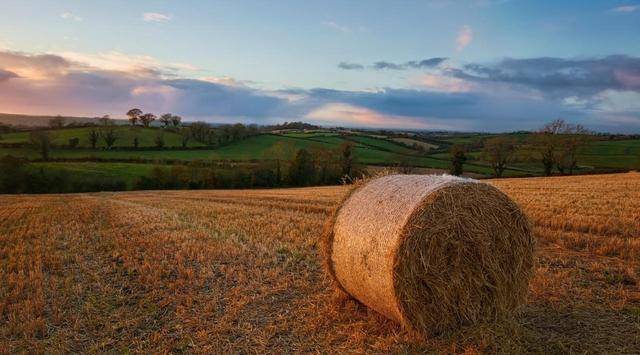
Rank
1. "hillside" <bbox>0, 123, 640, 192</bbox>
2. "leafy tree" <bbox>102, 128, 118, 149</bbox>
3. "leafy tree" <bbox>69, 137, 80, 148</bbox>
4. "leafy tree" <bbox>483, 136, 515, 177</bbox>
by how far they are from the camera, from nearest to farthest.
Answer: "hillside" <bbox>0, 123, 640, 192</bbox> → "leafy tree" <bbox>483, 136, 515, 177</bbox> → "leafy tree" <bbox>69, 137, 80, 148</bbox> → "leafy tree" <bbox>102, 128, 118, 149</bbox>

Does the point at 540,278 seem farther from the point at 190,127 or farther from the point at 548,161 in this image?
the point at 190,127

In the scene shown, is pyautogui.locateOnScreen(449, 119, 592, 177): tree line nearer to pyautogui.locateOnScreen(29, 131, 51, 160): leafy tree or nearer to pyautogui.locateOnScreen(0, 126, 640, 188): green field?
pyautogui.locateOnScreen(0, 126, 640, 188): green field

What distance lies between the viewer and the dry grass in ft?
18.2

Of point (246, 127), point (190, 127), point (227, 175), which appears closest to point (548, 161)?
point (227, 175)

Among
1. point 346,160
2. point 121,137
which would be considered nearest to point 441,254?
point 346,160

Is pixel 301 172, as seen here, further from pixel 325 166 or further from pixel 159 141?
pixel 159 141

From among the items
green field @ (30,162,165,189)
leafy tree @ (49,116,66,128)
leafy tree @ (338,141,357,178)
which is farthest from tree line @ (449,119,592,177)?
leafy tree @ (49,116,66,128)

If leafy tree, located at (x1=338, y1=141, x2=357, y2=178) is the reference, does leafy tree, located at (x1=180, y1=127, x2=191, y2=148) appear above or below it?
above

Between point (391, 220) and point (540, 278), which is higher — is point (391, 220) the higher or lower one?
the higher one

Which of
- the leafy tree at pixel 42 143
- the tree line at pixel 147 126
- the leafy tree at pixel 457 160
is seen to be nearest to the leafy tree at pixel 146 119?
the tree line at pixel 147 126

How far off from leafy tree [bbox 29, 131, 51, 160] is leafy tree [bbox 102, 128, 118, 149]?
912 cm

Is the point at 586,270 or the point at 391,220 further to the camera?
the point at 586,270

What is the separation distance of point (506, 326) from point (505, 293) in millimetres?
424

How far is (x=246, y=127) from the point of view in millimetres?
87500
